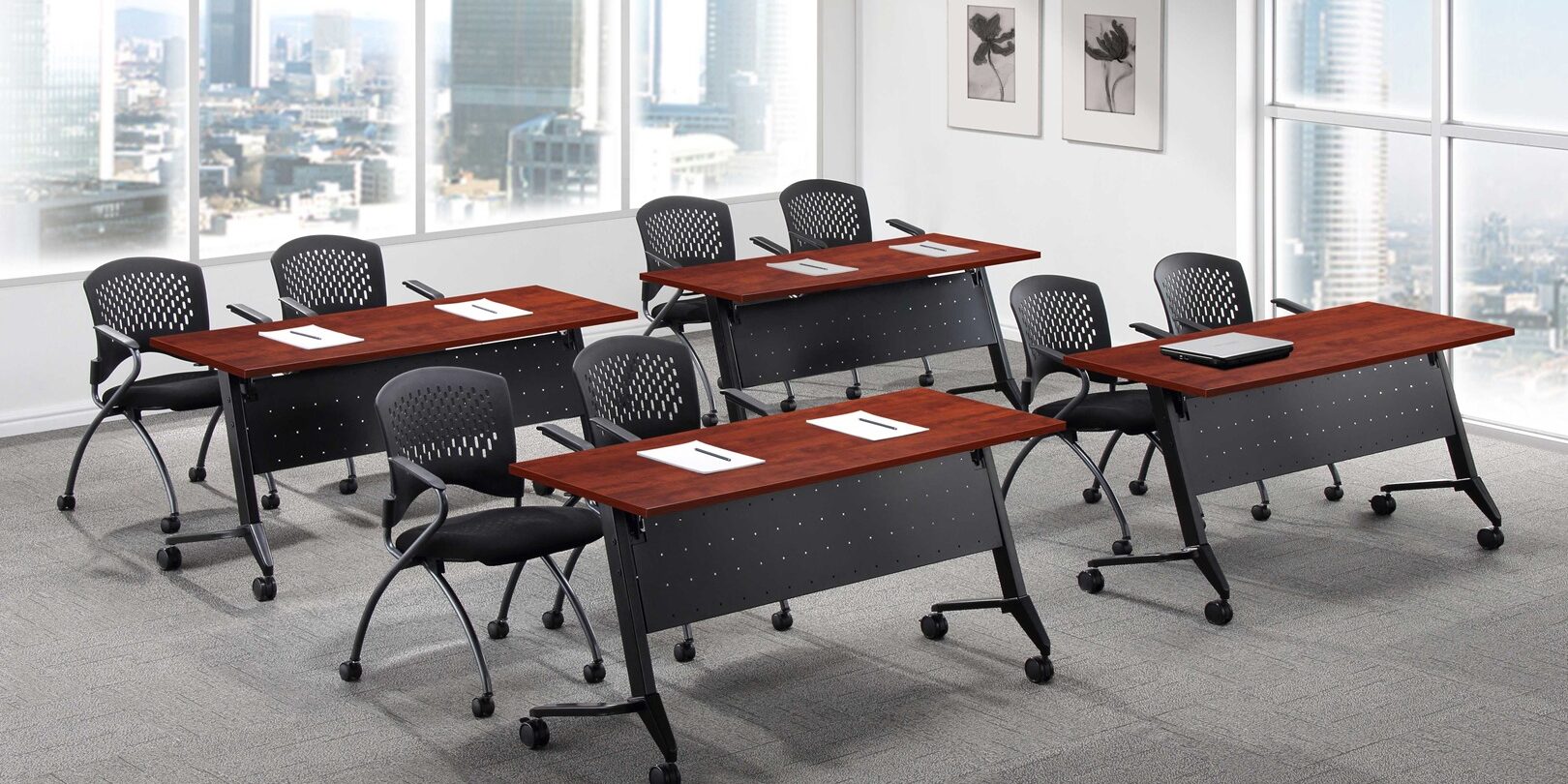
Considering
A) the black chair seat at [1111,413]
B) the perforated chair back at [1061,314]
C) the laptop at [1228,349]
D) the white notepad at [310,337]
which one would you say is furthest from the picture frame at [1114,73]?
the white notepad at [310,337]

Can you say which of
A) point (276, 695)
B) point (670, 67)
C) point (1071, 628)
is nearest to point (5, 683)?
point (276, 695)

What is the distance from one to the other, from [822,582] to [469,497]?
2.58m

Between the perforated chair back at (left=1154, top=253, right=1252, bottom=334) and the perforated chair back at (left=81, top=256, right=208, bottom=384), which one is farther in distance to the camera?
the perforated chair back at (left=1154, top=253, right=1252, bottom=334)

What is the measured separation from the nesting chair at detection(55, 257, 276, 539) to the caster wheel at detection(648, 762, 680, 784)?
2876mm

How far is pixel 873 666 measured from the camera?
549 cm

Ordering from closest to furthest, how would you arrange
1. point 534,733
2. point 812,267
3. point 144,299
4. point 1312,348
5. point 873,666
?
point 534,733 → point 873,666 → point 1312,348 → point 144,299 → point 812,267

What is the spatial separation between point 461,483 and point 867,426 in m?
1.26

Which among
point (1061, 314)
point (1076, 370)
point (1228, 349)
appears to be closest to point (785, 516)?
point (1076, 370)

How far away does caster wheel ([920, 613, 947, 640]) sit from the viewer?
18.6ft

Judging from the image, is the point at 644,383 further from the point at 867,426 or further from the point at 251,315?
the point at 251,315

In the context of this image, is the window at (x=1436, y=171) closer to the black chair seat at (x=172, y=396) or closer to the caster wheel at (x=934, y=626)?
the caster wheel at (x=934, y=626)

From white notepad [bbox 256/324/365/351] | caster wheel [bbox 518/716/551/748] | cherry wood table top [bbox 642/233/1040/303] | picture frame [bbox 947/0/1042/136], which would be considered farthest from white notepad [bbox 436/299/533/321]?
picture frame [bbox 947/0/1042/136]

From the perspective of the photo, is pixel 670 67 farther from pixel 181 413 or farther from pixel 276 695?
pixel 276 695

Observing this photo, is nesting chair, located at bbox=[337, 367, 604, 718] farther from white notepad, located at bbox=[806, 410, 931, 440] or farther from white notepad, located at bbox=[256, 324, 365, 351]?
white notepad, located at bbox=[256, 324, 365, 351]
